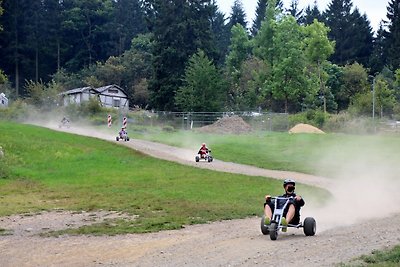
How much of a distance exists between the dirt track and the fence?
5029 cm

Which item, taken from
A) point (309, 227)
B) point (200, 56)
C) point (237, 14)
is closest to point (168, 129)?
point (200, 56)

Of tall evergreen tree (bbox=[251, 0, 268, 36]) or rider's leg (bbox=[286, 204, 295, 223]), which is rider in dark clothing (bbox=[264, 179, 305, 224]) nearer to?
rider's leg (bbox=[286, 204, 295, 223])

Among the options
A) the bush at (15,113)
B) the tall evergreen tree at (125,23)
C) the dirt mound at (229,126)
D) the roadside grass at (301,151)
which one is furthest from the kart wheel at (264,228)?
the tall evergreen tree at (125,23)

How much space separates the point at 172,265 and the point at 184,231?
462 cm

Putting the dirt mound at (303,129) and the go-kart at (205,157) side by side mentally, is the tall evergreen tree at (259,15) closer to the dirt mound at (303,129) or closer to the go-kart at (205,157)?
the dirt mound at (303,129)

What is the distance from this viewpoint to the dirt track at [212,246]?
463 inches

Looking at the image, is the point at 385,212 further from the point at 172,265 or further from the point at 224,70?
the point at 224,70

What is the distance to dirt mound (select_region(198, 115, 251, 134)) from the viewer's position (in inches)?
2581

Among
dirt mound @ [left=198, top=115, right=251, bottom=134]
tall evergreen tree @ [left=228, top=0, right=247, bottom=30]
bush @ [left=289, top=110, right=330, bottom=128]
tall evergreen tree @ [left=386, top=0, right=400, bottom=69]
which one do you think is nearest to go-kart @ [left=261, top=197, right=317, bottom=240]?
dirt mound @ [left=198, top=115, right=251, bottom=134]

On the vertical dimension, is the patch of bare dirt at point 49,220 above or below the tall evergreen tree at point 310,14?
below

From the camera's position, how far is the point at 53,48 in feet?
424

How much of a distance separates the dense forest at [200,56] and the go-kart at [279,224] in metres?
63.2

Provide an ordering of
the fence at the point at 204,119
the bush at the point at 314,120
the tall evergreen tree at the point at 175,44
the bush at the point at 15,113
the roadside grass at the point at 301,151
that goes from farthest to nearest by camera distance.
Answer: the tall evergreen tree at the point at 175,44, the bush at the point at 15,113, the bush at the point at 314,120, the fence at the point at 204,119, the roadside grass at the point at 301,151

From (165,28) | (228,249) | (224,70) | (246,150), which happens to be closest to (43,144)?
(246,150)
